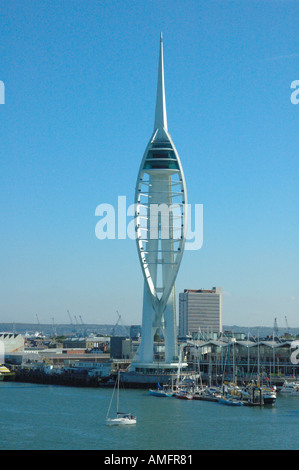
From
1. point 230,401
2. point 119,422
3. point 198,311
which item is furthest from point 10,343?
point 198,311

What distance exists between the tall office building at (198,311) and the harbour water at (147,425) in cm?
9893

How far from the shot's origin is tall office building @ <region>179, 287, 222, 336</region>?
146 metres

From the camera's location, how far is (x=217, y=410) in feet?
132

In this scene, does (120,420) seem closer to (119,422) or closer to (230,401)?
(119,422)

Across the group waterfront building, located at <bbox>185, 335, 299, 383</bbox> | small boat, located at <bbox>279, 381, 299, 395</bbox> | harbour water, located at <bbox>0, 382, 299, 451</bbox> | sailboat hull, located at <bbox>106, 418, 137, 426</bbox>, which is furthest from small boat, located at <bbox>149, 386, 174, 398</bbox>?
sailboat hull, located at <bbox>106, 418, 137, 426</bbox>

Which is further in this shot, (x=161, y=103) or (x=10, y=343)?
(x=10, y=343)

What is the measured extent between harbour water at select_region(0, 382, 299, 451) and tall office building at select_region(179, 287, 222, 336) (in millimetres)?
98931

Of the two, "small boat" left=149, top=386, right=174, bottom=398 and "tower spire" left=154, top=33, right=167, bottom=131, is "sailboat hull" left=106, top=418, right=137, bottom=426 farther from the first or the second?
"tower spire" left=154, top=33, right=167, bottom=131

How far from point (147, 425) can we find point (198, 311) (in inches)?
4512

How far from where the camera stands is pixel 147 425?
33.2 metres

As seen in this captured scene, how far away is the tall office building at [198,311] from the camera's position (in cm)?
14600
